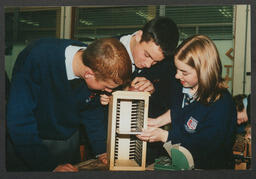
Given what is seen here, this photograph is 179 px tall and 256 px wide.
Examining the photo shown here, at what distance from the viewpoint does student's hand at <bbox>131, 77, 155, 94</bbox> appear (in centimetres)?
256

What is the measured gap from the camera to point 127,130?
239 centimetres

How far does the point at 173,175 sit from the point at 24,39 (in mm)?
1731

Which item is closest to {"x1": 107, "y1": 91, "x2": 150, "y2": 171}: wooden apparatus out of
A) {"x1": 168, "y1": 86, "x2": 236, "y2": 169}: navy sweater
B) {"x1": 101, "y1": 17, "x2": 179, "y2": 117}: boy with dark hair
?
{"x1": 101, "y1": 17, "x2": 179, "y2": 117}: boy with dark hair

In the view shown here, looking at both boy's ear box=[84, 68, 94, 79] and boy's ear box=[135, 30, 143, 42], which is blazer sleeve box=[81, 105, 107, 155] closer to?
boy's ear box=[84, 68, 94, 79]

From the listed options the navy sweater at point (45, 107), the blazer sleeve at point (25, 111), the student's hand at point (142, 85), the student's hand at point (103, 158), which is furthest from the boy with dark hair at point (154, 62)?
the blazer sleeve at point (25, 111)

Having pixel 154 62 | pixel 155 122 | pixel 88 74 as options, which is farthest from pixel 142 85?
pixel 88 74

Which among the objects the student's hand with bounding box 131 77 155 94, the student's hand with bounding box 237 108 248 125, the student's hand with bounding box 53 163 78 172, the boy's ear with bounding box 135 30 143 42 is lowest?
the student's hand with bounding box 53 163 78 172

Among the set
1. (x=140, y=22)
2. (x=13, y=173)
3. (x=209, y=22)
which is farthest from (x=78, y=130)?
(x=209, y=22)

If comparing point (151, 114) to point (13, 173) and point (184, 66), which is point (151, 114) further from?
point (13, 173)

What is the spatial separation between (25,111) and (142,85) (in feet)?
3.16

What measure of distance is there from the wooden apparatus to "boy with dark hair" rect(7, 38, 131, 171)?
237mm

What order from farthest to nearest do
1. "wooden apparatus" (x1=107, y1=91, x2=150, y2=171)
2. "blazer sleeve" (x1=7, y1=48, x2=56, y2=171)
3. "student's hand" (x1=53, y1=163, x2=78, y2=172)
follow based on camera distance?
"student's hand" (x1=53, y1=163, x2=78, y2=172) → "blazer sleeve" (x1=7, y1=48, x2=56, y2=171) → "wooden apparatus" (x1=107, y1=91, x2=150, y2=171)

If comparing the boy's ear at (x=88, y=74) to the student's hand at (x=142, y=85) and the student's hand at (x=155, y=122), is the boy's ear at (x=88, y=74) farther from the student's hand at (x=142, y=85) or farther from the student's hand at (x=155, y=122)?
the student's hand at (x=155, y=122)

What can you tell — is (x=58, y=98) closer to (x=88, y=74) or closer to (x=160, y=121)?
(x=88, y=74)
